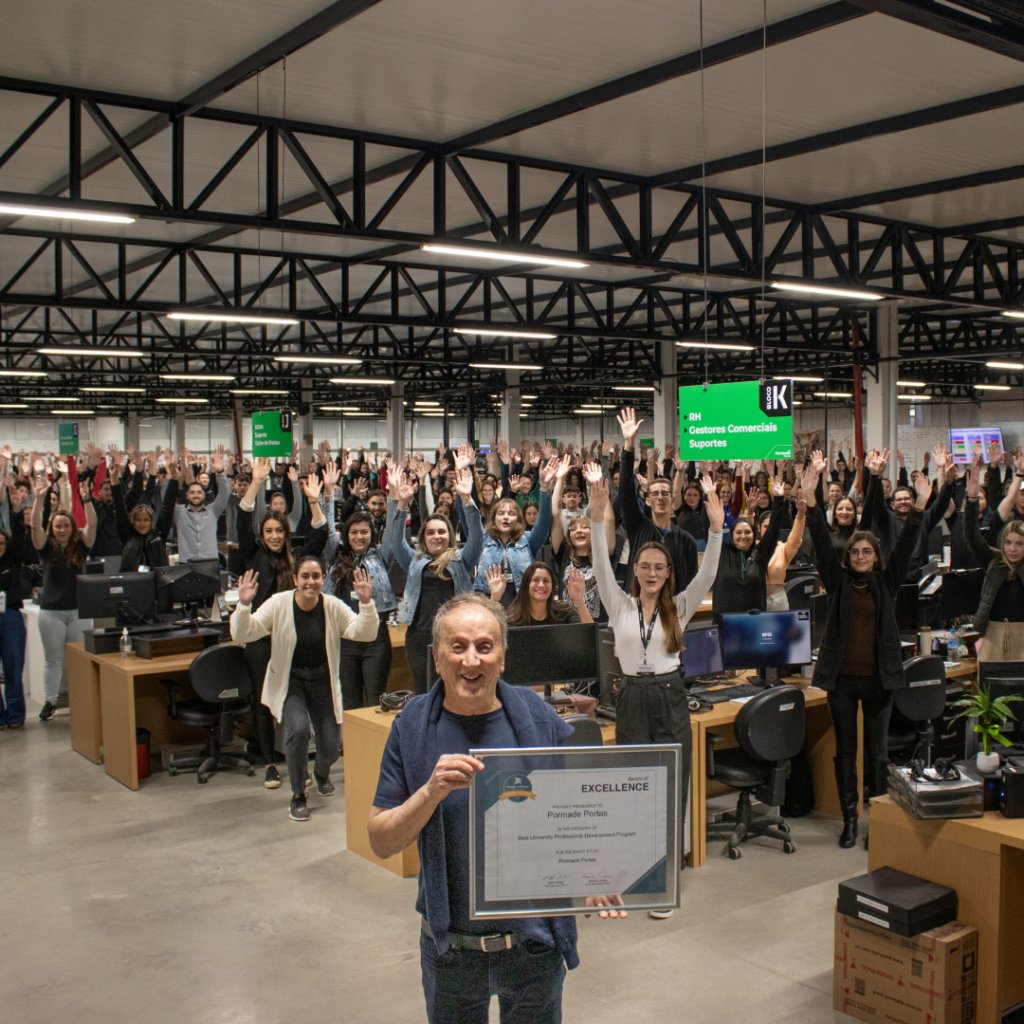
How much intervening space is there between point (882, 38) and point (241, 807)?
19.8ft

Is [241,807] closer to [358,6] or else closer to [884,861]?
[884,861]

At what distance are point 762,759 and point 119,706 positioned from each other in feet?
13.5

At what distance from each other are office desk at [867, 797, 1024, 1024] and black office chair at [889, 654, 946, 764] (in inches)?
69.2

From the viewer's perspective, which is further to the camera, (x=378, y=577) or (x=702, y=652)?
(x=378, y=577)

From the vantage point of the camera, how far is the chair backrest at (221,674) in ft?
21.3

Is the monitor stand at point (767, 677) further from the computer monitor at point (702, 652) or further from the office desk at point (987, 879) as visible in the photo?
the office desk at point (987, 879)

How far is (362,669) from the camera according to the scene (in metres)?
6.53

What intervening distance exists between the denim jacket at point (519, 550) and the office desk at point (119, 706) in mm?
2043

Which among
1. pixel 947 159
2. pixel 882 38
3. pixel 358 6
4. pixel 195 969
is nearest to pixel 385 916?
pixel 195 969

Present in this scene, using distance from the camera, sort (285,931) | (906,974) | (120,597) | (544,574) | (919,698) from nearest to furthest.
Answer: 1. (906,974)
2. (285,931)
3. (544,574)
4. (919,698)
5. (120,597)

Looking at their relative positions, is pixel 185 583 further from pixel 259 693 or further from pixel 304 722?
pixel 304 722

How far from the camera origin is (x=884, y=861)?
3.98 metres

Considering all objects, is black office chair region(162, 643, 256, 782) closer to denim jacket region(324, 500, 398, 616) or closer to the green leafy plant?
denim jacket region(324, 500, 398, 616)

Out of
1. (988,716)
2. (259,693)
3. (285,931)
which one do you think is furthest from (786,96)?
(285,931)
